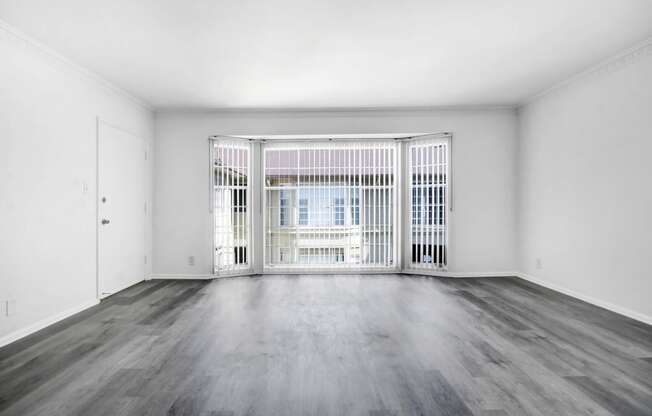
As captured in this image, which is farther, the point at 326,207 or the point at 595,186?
the point at 326,207

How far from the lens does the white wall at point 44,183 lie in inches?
117

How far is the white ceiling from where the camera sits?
2.71 metres

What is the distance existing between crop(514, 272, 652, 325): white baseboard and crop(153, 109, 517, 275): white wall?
52 centimetres

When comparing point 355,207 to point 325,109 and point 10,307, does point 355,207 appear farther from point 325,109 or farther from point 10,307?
point 10,307

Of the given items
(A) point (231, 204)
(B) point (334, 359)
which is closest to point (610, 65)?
(B) point (334, 359)

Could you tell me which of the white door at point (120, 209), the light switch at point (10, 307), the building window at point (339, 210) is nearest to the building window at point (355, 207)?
the building window at point (339, 210)

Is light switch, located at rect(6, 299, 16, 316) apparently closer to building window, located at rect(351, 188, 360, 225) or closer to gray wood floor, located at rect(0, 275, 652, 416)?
gray wood floor, located at rect(0, 275, 652, 416)

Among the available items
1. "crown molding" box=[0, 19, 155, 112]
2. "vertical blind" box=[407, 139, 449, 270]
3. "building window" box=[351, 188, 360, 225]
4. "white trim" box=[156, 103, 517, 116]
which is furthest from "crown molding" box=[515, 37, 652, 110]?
"crown molding" box=[0, 19, 155, 112]

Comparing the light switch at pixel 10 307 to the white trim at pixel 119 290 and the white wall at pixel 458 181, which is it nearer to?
the white trim at pixel 119 290

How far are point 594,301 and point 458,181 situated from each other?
2.38 m

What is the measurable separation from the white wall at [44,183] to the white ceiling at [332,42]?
328 mm

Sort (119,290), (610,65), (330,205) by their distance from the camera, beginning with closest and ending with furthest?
1. (610,65)
2. (119,290)
3. (330,205)

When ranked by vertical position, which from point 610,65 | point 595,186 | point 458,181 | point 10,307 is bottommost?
point 10,307

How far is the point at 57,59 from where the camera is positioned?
353 cm
